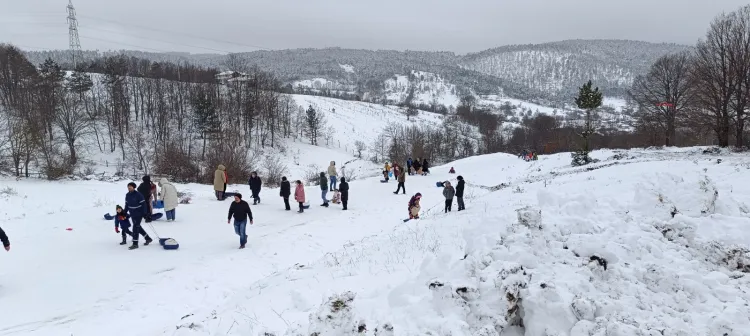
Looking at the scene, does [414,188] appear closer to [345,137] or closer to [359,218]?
[359,218]

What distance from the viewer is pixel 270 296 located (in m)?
7.00

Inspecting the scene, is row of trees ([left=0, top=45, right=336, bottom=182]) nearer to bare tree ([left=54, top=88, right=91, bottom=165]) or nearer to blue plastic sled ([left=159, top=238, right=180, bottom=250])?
bare tree ([left=54, top=88, right=91, bottom=165])

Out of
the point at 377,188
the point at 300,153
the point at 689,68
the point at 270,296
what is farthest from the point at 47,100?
the point at 689,68

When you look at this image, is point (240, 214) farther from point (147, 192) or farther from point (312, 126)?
point (312, 126)

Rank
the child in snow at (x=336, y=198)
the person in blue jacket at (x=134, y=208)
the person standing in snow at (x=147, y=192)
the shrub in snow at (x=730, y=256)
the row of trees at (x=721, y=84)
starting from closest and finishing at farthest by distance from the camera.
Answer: the shrub in snow at (x=730, y=256) < the person in blue jacket at (x=134, y=208) < the person standing in snow at (x=147, y=192) < the child in snow at (x=336, y=198) < the row of trees at (x=721, y=84)

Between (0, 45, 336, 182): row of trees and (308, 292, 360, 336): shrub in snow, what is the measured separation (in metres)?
27.3

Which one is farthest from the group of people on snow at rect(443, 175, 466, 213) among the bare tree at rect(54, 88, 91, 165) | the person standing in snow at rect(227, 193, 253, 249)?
the bare tree at rect(54, 88, 91, 165)

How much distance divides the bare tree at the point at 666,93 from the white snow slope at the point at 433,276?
27.1 meters

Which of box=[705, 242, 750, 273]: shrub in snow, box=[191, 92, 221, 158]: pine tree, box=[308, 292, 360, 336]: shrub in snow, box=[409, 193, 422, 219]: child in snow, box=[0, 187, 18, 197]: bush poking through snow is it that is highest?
box=[191, 92, 221, 158]: pine tree

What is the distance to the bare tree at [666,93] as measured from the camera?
113ft

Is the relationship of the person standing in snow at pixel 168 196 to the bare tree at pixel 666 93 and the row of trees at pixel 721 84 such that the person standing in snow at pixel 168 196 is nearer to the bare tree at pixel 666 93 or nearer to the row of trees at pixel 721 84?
the row of trees at pixel 721 84

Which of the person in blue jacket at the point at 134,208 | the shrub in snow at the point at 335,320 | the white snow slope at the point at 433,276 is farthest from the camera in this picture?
the person in blue jacket at the point at 134,208

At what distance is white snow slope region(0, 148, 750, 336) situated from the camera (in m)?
4.71

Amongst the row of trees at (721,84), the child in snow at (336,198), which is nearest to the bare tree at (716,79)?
the row of trees at (721,84)
